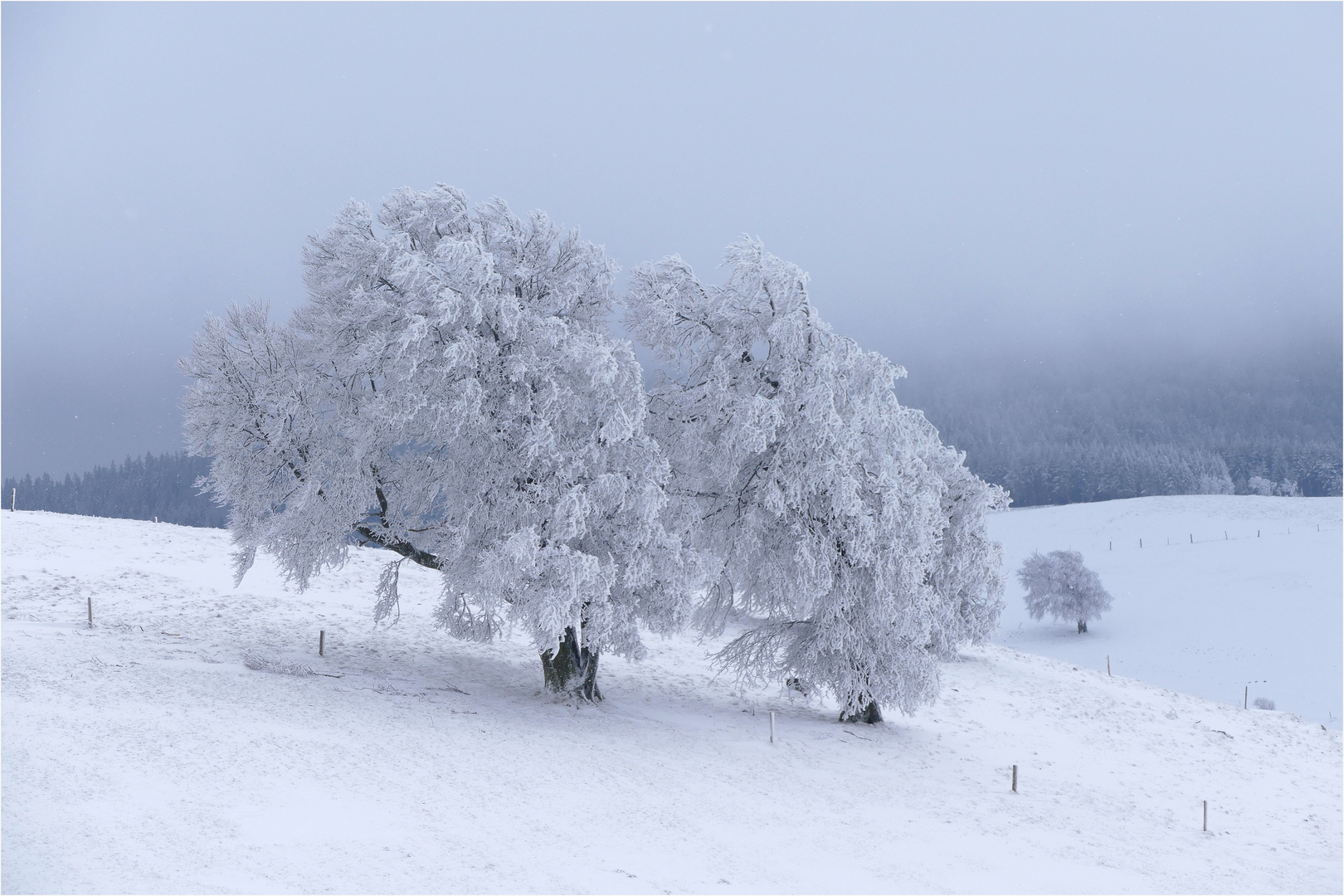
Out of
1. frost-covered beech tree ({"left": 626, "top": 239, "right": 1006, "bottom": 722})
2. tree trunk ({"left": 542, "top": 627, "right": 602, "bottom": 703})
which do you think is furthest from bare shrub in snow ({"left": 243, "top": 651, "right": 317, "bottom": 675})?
frost-covered beech tree ({"left": 626, "top": 239, "right": 1006, "bottom": 722})

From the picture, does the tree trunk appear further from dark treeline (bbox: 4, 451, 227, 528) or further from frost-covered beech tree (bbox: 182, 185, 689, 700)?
dark treeline (bbox: 4, 451, 227, 528)

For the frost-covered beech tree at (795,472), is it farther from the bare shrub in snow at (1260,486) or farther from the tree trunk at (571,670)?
the bare shrub in snow at (1260,486)

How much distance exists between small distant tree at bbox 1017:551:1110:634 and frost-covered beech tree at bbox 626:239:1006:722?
4458cm

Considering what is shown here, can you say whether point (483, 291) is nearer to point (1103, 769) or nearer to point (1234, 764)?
point (1103, 769)

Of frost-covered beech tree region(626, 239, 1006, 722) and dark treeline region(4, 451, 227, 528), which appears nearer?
frost-covered beech tree region(626, 239, 1006, 722)

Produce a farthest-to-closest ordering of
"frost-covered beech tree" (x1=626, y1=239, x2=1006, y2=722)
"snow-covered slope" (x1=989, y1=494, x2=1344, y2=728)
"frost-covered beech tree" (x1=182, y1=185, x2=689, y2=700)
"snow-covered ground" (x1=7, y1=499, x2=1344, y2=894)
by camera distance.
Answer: "snow-covered slope" (x1=989, y1=494, x2=1344, y2=728)
"frost-covered beech tree" (x1=626, y1=239, x2=1006, y2=722)
"frost-covered beech tree" (x1=182, y1=185, x2=689, y2=700)
"snow-covered ground" (x1=7, y1=499, x2=1344, y2=894)

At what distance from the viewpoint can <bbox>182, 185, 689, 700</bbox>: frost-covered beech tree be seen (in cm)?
1616

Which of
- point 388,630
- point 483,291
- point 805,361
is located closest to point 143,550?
point 388,630

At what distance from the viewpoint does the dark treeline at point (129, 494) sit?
144m

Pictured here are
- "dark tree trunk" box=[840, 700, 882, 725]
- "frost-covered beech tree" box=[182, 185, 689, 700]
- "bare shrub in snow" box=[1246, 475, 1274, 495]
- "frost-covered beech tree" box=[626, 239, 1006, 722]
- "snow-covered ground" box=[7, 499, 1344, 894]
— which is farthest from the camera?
"bare shrub in snow" box=[1246, 475, 1274, 495]

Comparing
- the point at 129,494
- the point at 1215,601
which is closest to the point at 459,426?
the point at 1215,601

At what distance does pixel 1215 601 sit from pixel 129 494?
17211cm

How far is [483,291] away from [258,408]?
566cm

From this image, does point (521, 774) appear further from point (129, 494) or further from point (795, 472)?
point (129, 494)
